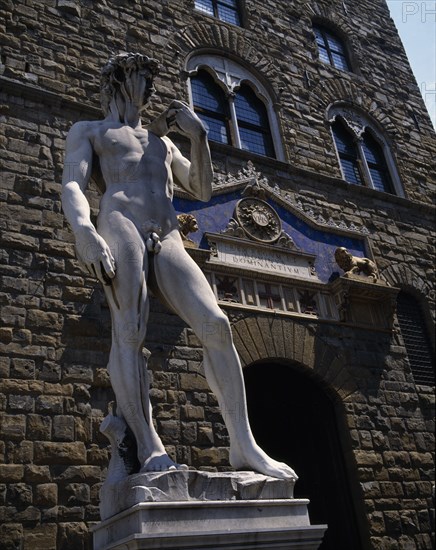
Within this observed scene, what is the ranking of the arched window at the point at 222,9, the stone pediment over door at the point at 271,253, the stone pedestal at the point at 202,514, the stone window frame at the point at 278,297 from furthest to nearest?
the arched window at the point at 222,9, the stone pediment over door at the point at 271,253, the stone window frame at the point at 278,297, the stone pedestal at the point at 202,514

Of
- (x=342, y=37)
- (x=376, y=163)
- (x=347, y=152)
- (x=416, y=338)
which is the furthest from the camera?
(x=342, y=37)

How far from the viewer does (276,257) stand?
28.1 ft

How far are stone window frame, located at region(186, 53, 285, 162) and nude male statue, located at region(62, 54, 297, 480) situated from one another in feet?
16.5

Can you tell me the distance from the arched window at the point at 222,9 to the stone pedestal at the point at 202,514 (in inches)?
386

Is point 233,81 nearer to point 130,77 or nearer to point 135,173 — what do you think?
point 130,77

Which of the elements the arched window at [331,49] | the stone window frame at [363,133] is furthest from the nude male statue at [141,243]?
the arched window at [331,49]

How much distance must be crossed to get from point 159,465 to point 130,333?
86cm

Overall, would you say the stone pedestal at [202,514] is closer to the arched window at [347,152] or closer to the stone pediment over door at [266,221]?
the stone pediment over door at [266,221]

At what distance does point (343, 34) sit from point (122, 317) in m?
11.3

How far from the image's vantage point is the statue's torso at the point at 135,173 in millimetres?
4250

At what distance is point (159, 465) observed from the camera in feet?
11.0

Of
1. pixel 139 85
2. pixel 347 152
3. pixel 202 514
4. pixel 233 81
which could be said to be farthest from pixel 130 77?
pixel 347 152

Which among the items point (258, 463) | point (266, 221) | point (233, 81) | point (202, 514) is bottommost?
point (202, 514)

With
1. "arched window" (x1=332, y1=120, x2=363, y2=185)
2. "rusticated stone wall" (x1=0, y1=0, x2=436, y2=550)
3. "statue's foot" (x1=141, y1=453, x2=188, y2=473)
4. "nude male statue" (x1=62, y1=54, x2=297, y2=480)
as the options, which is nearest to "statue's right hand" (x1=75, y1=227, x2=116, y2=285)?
"nude male statue" (x1=62, y1=54, x2=297, y2=480)
